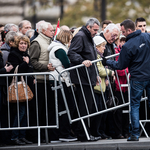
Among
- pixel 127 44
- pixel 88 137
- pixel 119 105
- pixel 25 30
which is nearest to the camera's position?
pixel 127 44

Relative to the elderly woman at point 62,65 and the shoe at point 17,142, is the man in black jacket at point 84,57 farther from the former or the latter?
the shoe at point 17,142

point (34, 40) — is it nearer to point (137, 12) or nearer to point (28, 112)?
point (28, 112)

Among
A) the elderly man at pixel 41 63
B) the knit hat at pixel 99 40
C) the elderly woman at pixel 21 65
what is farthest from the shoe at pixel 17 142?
the knit hat at pixel 99 40

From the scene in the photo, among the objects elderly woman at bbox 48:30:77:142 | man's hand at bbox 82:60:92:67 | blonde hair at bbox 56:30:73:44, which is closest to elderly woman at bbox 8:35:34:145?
elderly woman at bbox 48:30:77:142

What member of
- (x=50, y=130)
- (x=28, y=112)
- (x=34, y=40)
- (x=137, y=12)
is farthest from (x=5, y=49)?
(x=137, y=12)

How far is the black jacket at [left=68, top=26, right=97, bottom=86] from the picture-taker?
663 centimetres

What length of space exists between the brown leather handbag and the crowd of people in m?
0.14

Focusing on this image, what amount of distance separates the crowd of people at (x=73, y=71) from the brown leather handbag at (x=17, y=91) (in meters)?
0.14

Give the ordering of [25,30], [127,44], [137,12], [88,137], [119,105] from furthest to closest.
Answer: [137,12], [25,30], [119,105], [88,137], [127,44]

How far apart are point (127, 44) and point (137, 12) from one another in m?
15.4

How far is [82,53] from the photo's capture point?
6801 mm

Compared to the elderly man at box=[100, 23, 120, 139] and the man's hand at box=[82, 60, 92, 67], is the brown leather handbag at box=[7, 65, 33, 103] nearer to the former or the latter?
the man's hand at box=[82, 60, 92, 67]

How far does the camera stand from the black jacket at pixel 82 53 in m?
6.63

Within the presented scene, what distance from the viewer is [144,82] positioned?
20.5 ft
